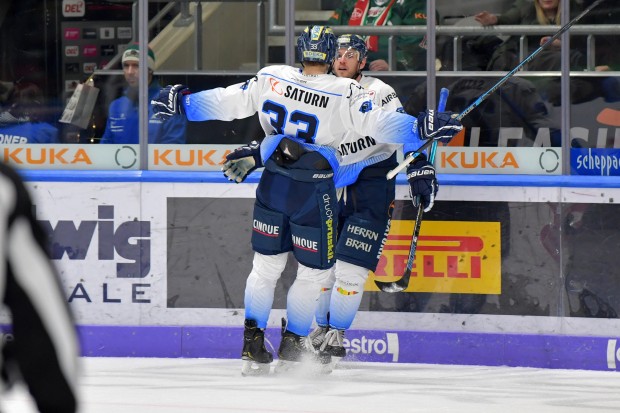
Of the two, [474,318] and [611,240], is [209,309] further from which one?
[611,240]

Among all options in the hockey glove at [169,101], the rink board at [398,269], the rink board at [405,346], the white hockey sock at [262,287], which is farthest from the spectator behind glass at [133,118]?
the white hockey sock at [262,287]

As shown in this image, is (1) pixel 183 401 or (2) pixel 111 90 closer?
(1) pixel 183 401

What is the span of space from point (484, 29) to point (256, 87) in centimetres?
120

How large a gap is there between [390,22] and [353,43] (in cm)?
48

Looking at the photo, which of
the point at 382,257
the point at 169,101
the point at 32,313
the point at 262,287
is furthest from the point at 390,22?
the point at 32,313

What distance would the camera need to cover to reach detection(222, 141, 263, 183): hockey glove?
511 cm

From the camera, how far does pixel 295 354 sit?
5.03 m

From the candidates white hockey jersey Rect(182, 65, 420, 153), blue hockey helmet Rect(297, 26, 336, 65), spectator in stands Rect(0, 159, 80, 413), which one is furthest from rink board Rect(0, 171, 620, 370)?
spectator in stands Rect(0, 159, 80, 413)

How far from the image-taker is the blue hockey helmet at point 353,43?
17.3 feet

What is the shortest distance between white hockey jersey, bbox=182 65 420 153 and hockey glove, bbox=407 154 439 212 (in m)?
0.31

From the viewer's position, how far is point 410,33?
566 cm

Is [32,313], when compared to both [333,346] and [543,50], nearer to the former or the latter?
[333,346]

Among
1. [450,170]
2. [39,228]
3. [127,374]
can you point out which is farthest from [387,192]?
[39,228]

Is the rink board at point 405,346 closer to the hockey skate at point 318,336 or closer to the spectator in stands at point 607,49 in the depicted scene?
the hockey skate at point 318,336
